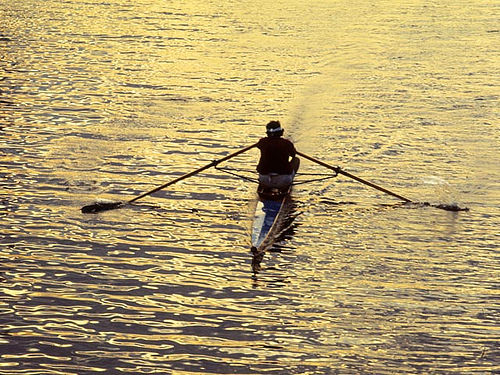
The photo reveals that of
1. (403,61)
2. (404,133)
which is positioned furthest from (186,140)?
(403,61)

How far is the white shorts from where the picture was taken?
85.7 ft

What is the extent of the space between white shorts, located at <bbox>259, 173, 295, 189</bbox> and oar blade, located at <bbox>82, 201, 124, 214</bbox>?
12.7ft

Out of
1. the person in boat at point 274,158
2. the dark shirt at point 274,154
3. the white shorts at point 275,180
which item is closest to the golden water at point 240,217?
the white shorts at point 275,180

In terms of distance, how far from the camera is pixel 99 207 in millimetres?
25594

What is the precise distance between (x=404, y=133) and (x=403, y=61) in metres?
16.6

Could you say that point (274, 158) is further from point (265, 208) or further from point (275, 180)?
point (265, 208)

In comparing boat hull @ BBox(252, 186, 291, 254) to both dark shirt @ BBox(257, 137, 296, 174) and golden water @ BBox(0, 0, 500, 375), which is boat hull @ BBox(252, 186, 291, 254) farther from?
dark shirt @ BBox(257, 137, 296, 174)

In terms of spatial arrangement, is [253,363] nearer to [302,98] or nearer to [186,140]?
[186,140]

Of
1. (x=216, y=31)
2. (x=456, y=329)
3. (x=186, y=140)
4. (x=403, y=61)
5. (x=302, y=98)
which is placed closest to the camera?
(x=456, y=329)

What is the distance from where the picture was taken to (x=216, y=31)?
208 ft

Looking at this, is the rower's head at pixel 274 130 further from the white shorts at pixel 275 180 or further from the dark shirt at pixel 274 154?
the white shorts at pixel 275 180

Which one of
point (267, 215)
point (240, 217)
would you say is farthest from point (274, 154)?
point (267, 215)

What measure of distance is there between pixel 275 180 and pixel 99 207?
15.2 ft

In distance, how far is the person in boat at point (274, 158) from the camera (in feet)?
85.3
